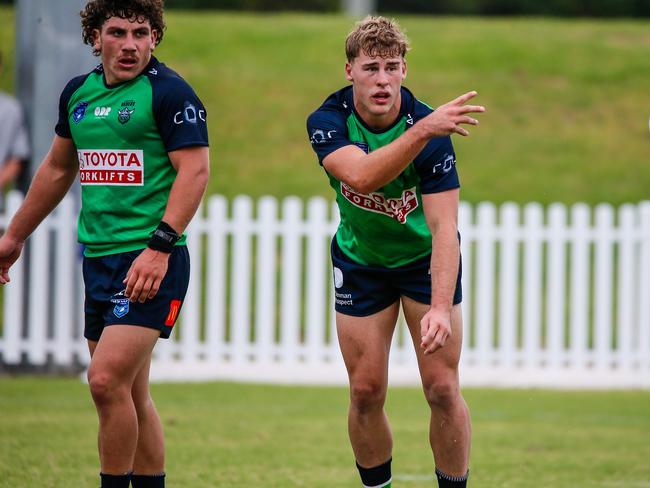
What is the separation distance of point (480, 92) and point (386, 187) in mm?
15514

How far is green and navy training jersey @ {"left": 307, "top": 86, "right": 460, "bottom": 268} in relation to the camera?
4.59 m

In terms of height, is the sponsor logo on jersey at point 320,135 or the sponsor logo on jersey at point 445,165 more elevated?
the sponsor logo on jersey at point 320,135

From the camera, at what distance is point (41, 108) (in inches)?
415

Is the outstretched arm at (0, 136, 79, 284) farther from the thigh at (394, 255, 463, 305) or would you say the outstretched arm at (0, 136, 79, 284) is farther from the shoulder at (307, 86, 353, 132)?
the thigh at (394, 255, 463, 305)

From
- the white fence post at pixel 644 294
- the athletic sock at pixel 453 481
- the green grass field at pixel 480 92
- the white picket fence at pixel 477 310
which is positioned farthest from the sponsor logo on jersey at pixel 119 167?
the green grass field at pixel 480 92

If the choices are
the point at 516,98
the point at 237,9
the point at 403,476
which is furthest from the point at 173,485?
the point at 237,9

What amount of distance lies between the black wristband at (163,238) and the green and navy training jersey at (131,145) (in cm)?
15

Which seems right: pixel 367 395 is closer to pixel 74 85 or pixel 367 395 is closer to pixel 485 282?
pixel 74 85

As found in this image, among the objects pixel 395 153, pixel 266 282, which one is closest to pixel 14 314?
pixel 266 282

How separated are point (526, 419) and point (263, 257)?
3.50m

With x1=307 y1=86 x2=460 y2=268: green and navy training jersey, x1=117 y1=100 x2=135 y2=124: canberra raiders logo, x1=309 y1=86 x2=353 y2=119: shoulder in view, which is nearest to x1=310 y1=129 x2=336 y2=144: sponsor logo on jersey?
x1=307 y1=86 x2=460 y2=268: green and navy training jersey

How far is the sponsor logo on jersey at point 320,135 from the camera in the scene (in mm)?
4633

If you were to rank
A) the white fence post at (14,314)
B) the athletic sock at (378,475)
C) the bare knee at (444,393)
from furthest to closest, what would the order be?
1. the white fence post at (14,314)
2. the athletic sock at (378,475)
3. the bare knee at (444,393)

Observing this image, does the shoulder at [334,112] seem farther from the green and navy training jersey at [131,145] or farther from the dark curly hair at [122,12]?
the dark curly hair at [122,12]
